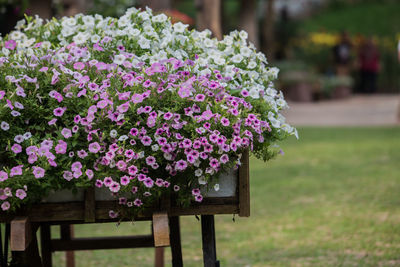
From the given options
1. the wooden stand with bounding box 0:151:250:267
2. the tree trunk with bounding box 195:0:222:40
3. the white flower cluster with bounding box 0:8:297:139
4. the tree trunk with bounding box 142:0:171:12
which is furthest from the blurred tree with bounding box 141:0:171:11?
the wooden stand with bounding box 0:151:250:267

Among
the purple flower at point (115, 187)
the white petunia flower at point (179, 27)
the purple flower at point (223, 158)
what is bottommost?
the purple flower at point (115, 187)

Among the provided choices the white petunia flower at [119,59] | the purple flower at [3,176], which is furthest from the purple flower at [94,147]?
the white petunia flower at [119,59]

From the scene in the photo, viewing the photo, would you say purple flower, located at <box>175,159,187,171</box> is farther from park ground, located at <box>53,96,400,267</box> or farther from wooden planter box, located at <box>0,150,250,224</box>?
park ground, located at <box>53,96,400,267</box>

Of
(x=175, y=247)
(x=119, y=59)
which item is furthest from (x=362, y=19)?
(x=119, y=59)

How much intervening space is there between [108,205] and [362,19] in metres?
29.4

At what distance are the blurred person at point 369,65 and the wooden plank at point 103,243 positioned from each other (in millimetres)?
20195

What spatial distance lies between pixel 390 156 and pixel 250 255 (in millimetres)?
5412

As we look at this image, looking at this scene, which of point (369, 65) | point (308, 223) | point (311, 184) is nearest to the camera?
point (308, 223)

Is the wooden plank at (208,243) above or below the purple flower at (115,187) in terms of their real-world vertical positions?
below

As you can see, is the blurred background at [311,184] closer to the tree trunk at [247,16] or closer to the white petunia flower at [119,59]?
the tree trunk at [247,16]

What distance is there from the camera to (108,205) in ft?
9.72

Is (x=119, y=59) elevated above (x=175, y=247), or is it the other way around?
(x=119, y=59)

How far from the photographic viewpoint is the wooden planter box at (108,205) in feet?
9.64

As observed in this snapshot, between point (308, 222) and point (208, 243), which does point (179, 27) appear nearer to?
point (208, 243)
